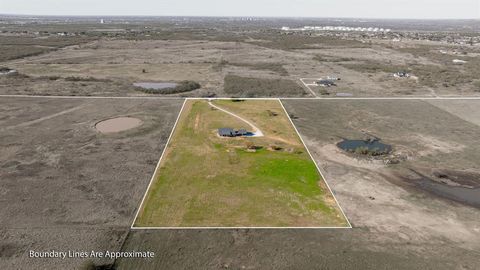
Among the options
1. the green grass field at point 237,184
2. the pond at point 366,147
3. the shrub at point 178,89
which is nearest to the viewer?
the green grass field at point 237,184

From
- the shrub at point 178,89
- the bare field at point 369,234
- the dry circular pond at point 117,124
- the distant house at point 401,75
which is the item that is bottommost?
the bare field at point 369,234

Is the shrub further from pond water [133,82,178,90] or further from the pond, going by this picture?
the pond

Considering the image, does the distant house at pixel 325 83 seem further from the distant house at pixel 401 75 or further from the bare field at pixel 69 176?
the bare field at pixel 69 176

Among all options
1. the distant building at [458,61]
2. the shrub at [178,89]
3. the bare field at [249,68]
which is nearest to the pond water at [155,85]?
the shrub at [178,89]

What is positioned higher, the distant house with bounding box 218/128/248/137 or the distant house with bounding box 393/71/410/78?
the distant house with bounding box 393/71/410/78

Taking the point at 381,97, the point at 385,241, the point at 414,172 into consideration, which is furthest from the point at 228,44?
the point at 385,241

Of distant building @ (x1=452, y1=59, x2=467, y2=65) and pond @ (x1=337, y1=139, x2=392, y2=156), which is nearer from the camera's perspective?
pond @ (x1=337, y1=139, x2=392, y2=156)

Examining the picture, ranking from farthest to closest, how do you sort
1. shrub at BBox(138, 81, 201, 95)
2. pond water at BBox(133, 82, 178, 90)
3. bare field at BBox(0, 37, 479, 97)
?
pond water at BBox(133, 82, 178, 90)
bare field at BBox(0, 37, 479, 97)
shrub at BBox(138, 81, 201, 95)

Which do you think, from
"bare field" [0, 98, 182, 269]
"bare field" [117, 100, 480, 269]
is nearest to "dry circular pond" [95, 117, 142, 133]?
"bare field" [0, 98, 182, 269]

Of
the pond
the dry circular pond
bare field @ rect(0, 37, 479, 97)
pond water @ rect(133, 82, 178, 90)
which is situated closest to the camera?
the pond
